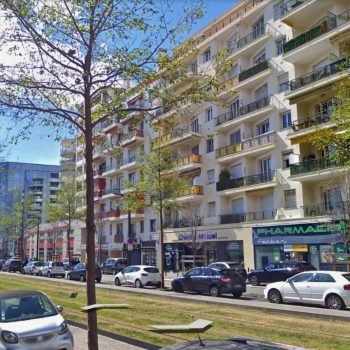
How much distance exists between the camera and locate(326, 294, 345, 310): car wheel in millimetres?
17250

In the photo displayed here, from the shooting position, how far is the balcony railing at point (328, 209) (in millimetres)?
27302

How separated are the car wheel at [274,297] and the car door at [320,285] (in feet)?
5.67

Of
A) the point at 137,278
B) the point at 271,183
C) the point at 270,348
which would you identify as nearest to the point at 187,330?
the point at 270,348

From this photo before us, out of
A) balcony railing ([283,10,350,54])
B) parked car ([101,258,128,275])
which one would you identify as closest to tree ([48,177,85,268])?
parked car ([101,258,128,275])

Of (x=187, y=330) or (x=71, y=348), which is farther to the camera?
(x=71, y=348)

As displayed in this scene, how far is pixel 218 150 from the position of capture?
141 ft

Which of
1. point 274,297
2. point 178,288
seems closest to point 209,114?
point 178,288

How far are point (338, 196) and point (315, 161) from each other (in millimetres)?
3279

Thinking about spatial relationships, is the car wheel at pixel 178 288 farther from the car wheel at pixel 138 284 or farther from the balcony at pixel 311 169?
the balcony at pixel 311 169

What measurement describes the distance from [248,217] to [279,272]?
11876mm

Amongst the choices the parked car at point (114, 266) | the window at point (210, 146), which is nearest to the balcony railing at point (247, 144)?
the window at point (210, 146)

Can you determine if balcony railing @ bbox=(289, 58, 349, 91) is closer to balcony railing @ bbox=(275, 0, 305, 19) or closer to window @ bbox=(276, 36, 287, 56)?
window @ bbox=(276, 36, 287, 56)

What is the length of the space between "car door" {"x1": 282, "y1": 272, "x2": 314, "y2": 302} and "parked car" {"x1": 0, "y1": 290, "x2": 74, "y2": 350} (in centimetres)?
1182

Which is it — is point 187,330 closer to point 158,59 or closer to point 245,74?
point 158,59
